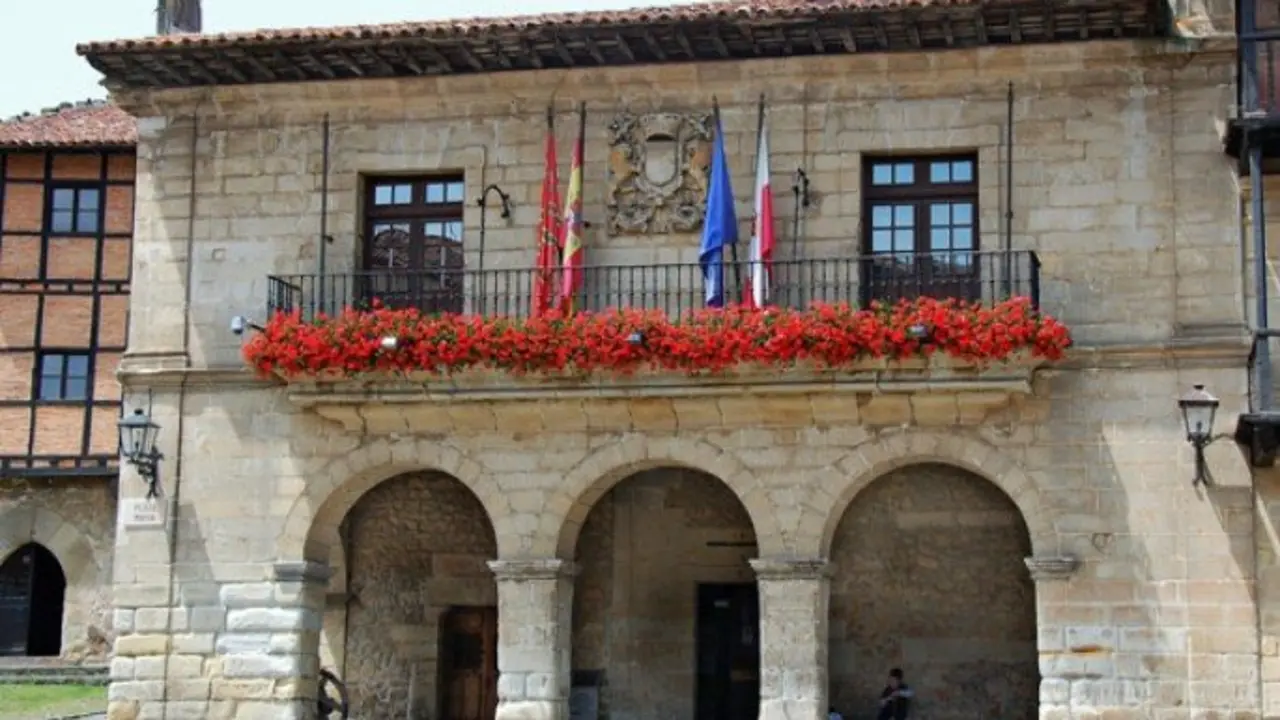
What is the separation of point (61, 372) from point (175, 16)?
345 inches

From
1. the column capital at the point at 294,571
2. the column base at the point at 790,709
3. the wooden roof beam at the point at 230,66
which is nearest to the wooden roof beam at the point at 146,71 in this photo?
the wooden roof beam at the point at 230,66

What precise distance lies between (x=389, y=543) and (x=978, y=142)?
704 centimetres

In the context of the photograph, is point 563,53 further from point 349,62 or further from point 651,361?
point 651,361

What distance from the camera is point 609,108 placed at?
1756 centimetres

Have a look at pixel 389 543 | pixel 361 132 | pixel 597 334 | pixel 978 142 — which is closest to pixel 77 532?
pixel 389 543

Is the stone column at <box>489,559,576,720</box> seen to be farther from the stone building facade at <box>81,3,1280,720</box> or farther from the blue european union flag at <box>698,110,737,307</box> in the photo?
the blue european union flag at <box>698,110,737,307</box>

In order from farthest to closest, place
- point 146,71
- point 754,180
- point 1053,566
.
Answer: point 146,71
point 754,180
point 1053,566

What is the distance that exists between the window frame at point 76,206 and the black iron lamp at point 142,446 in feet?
36.3

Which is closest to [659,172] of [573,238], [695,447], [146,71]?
[573,238]

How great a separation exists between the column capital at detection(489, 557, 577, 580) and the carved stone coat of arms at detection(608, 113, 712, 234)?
2.96 metres

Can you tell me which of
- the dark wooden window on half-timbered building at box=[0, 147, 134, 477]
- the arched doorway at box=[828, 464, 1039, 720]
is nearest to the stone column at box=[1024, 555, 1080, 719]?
the arched doorway at box=[828, 464, 1039, 720]

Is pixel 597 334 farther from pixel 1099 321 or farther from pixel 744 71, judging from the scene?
pixel 1099 321

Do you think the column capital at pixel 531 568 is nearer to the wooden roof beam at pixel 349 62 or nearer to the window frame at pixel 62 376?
the wooden roof beam at pixel 349 62

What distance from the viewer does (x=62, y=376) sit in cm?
2767
